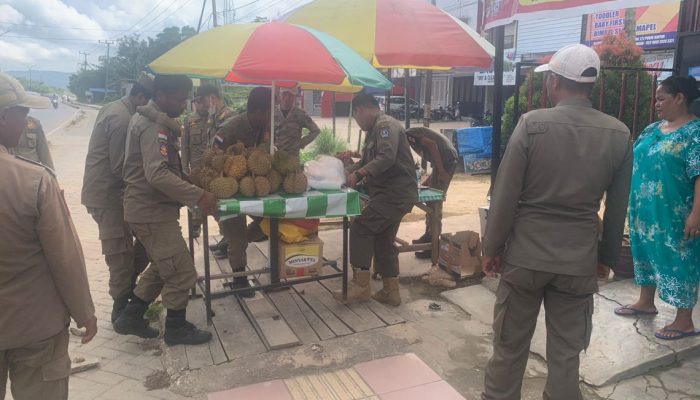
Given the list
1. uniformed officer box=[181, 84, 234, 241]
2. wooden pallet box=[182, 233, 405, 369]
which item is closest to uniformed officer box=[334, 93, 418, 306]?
wooden pallet box=[182, 233, 405, 369]

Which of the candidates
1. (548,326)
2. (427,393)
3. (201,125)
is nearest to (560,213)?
(548,326)

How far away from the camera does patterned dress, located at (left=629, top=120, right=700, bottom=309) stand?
3.42 meters

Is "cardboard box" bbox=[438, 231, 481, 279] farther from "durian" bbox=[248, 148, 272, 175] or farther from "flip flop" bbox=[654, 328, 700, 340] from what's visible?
"durian" bbox=[248, 148, 272, 175]

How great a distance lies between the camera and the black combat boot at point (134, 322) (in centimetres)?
377

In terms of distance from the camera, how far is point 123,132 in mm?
3875

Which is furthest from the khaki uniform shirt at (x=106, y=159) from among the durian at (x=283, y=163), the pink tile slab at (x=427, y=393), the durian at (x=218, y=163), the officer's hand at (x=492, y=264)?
the officer's hand at (x=492, y=264)

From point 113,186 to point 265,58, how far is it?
1.60 meters

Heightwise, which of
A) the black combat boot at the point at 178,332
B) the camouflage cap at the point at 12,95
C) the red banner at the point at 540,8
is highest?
the red banner at the point at 540,8

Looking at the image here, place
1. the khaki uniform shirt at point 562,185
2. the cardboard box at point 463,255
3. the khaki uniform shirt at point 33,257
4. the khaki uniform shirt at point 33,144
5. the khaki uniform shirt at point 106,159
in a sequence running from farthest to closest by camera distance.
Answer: the cardboard box at point 463,255, the khaki uniform shirt at point 33,144, the khaki uniform shirt at point 106,159, the khaki uniform shirt at point 562,185, the khaki uniform shirt at point 33,257

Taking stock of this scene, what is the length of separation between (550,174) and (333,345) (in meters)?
2.11

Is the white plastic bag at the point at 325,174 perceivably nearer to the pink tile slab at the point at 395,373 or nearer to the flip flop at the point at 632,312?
the pink tile slab at the point at 395,373

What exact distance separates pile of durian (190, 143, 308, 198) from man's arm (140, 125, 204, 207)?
279 millimetres

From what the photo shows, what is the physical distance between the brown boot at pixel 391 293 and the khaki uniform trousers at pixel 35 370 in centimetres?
285

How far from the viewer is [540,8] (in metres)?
3.74
